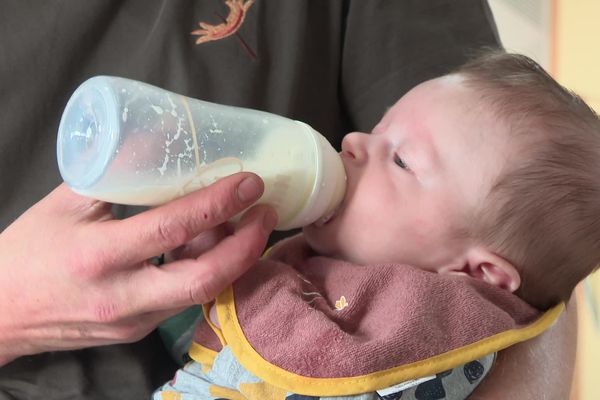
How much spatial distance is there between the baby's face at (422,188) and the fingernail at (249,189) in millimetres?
224

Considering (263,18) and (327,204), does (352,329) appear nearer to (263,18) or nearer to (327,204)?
(327,204)

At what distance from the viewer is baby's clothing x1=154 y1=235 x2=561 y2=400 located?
64cm

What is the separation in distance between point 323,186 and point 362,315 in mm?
170

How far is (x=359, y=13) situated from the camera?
3.49 ft

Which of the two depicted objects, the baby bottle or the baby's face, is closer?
the baby bottle

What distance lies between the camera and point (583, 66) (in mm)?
2793

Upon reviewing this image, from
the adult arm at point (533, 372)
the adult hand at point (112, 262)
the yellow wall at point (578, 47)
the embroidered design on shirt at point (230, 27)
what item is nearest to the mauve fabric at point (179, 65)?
the embroidered design on shirt at point (230, 27)

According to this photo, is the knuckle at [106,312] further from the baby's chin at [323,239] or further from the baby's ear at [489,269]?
the baby's ear at [489,269]

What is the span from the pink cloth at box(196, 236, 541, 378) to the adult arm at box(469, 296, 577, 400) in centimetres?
8

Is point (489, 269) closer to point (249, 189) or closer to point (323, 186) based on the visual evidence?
point (323, 186)

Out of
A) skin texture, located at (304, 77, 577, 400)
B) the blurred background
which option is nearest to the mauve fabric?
skin texture, located at (304, 77, 577, 400)

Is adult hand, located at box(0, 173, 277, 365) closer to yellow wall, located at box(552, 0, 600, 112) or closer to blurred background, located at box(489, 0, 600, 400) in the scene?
blurred background, located at box(489, 0, 600, 400)

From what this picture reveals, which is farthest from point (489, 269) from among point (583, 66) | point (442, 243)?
point (583, 66)

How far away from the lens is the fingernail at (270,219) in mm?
667
